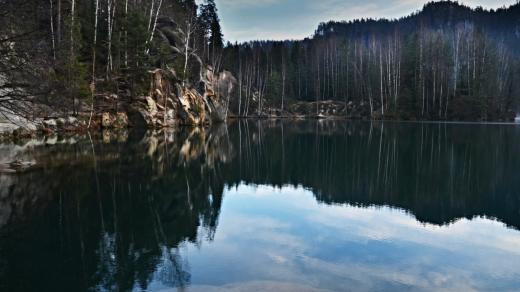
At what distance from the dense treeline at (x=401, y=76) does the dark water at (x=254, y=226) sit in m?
58.1

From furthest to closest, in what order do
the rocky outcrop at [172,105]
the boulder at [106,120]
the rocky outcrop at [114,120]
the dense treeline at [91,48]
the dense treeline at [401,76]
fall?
the dense treeline at [401,76] → the rocky outcrop at [172,105] → the rocky outcrop at [114,120] → the boulder at [106,120] → the dense treeline at [91,48]

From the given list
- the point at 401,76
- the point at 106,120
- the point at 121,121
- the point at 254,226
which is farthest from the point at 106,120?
the point at 401,76

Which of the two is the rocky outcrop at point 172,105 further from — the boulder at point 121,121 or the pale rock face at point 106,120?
the pale rock face at point 106,120

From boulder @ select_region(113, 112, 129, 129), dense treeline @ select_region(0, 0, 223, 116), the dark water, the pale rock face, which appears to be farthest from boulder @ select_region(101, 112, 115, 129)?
the dark water

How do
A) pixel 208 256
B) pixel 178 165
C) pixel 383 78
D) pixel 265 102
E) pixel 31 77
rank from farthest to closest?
pixel 265 102, pixel 383 78, pixel 178 165, pixel 31 77, pixel 208 256

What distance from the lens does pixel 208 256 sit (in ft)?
23.5

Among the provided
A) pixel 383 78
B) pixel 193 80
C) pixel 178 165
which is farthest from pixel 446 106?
pixel 178 165

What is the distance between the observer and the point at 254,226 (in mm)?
9477

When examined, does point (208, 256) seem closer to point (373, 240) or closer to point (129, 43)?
point (373, 240)

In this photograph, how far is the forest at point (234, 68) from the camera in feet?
96.2

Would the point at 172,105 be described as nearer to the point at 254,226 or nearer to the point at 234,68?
the point at 254,226

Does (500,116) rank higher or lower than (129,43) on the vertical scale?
lower

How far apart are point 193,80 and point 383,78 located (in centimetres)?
4122

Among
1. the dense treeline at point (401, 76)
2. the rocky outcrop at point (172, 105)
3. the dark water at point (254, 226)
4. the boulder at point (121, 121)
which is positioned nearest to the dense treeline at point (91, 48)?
the rocky outcrop at point (172, 105)
